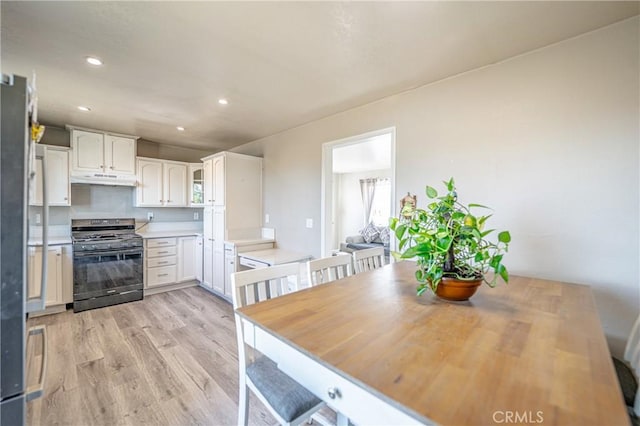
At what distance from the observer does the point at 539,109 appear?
185 cm

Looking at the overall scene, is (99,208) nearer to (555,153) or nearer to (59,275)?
(59,275)

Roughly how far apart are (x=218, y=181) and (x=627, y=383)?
13.8 feet

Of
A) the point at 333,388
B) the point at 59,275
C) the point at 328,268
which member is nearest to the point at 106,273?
the point at 59,275

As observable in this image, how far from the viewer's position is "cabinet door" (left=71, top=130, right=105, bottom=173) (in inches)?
140

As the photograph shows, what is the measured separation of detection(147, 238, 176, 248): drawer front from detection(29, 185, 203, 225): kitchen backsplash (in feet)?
2.08

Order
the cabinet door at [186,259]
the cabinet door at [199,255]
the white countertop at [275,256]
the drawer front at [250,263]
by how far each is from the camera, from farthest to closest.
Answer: the cabinet door at [199,255]
the cabinet door at [186,259]
the drawer front at [250,263]
the white countertop at [275,256]

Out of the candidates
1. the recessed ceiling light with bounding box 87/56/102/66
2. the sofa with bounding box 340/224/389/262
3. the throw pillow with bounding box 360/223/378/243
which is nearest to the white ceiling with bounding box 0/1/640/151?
the recessed ceiling light with bounding box 87/56/102/66

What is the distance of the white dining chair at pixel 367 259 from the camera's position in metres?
2.17

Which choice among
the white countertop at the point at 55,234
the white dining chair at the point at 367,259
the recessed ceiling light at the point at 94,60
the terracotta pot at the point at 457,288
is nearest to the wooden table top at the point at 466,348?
the terracotta pot at the point at 457,288

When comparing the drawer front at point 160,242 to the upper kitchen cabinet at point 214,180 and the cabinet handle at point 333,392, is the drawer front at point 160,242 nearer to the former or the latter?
the upper kitchen cabinet at point 214,180

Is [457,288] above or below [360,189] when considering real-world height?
below

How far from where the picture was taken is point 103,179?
376 cm

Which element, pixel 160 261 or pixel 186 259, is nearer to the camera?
pixel 160 261

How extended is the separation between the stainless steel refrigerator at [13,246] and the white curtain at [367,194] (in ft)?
23.2
